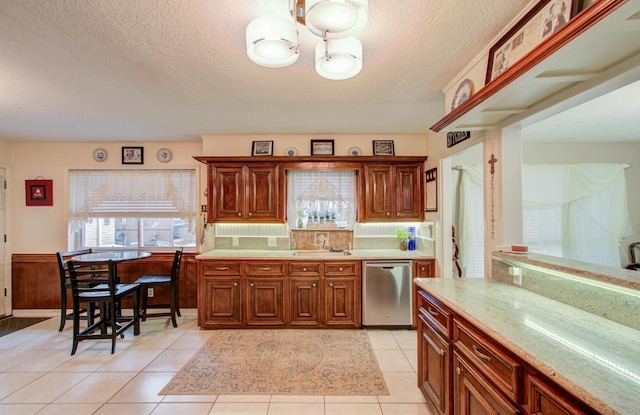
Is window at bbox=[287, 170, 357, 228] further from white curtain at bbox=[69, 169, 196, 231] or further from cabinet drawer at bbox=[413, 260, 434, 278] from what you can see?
white curtain at bbox=[69, 169, 196, 231]

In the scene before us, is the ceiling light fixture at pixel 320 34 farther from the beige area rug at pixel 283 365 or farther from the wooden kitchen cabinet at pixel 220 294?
the wooden kitchen cabinet at pixel 220 294

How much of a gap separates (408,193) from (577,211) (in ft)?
8.53

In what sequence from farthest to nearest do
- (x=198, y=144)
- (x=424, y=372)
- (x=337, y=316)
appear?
(x=198, y=144)
(x=337, y=316)
(x=424, y=372)

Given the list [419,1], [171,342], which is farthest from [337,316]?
[419,1]

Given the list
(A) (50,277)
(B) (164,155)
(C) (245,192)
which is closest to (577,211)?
(C) (245,192)

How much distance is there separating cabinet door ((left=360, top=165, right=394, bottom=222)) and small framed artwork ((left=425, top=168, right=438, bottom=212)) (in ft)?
1.53

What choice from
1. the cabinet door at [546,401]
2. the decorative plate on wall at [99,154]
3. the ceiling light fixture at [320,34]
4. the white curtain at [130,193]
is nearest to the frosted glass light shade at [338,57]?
the ceiling light fixture at [320,34]

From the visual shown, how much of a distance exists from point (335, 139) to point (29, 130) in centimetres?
398

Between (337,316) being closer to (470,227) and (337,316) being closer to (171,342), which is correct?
(171,342)

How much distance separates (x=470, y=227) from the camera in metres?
4.11

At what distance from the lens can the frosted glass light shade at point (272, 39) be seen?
145 cm

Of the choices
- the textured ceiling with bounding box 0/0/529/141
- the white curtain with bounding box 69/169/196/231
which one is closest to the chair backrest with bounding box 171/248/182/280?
the white curtain with bounding box 69/169/196/231

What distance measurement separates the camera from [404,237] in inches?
160

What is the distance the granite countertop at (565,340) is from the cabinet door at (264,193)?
2500 millimetres
